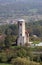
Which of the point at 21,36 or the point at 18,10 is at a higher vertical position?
the point at 18,10

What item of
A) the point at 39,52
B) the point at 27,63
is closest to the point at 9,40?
the point at 39,52

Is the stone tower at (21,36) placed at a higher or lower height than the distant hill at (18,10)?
lower

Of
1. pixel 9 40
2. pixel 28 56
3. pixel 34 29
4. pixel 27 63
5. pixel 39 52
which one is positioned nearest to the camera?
pixel 27 63

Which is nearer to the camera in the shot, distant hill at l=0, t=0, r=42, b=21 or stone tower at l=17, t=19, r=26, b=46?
stone tower at l=17, t=19, r=26, b=46

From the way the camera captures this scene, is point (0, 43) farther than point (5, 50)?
Yes

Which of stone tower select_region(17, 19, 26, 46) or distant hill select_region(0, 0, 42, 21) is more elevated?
distant hill select_region(0, 0, 42, 21)

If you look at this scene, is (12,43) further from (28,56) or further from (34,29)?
(34,29)

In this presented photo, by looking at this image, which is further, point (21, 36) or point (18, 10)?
point (18, 10)

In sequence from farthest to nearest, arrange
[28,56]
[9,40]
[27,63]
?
[9,40] < [28,56] < [27,63]

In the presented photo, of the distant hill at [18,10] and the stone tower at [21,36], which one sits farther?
the distant hill at [18,10]

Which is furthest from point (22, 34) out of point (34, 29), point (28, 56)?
point (34, 29)
